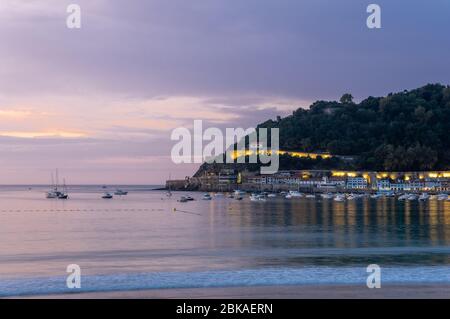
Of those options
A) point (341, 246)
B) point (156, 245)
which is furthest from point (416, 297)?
point (156, 245)

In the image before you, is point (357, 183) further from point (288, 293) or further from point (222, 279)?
point (288, 293)

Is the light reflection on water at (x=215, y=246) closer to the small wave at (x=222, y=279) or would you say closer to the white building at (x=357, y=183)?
the small wave at (x=222, y=279)

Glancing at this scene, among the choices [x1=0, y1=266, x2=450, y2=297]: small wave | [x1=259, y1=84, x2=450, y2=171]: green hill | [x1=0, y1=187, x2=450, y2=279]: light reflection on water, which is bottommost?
[x1=0, y1=187, x2=450, y2=279]: light reflection on water

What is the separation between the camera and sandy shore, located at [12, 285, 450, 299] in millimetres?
16734

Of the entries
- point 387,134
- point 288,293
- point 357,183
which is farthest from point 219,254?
point 387,134

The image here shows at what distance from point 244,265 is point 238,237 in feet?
48.2

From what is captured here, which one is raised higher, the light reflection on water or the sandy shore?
the sandy shore

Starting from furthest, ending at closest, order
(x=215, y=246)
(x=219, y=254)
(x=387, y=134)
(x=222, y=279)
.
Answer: (x=387, y=134), (x=215, y=246), (x=219, y=254), (x=222, y=279)

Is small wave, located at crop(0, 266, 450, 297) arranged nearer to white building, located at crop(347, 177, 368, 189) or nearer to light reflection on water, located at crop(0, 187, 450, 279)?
light reflection on water, located at crop(0, 187, 450, 279)

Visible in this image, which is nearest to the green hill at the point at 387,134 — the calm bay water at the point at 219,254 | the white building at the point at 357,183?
the white building at the point at 357,183

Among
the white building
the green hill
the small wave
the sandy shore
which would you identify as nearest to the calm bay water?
the small wave

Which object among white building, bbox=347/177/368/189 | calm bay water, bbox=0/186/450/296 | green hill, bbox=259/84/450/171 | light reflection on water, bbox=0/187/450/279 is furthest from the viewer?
green hill, bbox=259/84/450/171

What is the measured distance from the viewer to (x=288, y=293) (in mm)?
17266
